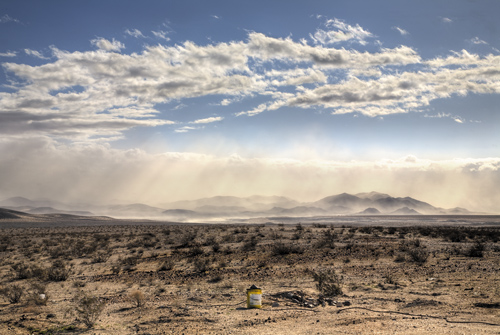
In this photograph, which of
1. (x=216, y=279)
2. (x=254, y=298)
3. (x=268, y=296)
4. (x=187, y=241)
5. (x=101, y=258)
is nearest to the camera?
(x=254, y=298)

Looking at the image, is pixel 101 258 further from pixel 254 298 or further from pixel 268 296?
pixel 254 298

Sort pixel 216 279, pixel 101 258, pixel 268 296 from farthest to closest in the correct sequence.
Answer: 1. pixel 101 258
2. pixel 216 279
3. pixel 268 296

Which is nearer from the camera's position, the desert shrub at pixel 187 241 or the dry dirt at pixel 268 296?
the dry dirt at pixel 268 296

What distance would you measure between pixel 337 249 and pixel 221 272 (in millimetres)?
10595

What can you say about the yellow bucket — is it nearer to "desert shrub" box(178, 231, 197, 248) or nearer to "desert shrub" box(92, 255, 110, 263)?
"desert shrub" box(92, 255, 110, 263)

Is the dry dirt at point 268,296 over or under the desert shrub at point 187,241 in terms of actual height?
over

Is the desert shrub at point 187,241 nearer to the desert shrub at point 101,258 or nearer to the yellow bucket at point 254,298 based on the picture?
the desert shrub at point 101,258

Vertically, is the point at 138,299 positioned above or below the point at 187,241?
above

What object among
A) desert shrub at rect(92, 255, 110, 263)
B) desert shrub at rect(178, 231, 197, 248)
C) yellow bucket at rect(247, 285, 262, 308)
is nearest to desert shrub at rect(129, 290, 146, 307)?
yellow bucket at rect(247, 285, 262, 308)

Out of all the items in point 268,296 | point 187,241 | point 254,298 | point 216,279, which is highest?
point 254,298

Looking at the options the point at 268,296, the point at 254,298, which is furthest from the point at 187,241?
→ the point at 254,298

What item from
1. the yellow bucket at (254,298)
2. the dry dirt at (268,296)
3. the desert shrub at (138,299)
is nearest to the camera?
the dry dirt at (268,296)

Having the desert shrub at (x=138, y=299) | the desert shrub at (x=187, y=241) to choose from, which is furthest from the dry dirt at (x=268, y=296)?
the desert shrub at (x=187, y=241)

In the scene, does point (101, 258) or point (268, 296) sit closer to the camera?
point (268, 296)
